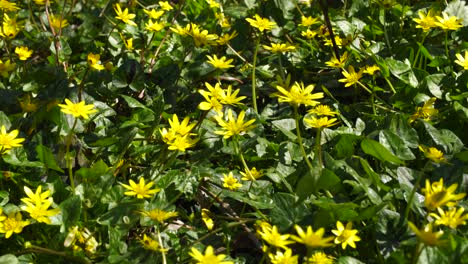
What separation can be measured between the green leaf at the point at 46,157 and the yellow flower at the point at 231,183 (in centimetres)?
38

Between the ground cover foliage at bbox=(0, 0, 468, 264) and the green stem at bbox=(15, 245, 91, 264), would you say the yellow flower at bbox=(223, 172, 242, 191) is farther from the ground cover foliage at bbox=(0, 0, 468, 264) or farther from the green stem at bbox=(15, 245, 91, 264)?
the green stem at bbox=(15, 245, 91, 264)

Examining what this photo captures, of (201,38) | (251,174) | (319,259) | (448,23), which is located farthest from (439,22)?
(319,259)

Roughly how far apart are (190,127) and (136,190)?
0.24m

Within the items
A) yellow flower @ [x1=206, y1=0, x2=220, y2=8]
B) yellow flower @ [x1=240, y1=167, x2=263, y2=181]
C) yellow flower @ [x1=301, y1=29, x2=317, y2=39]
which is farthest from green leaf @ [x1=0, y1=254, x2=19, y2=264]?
yellow flower @ [x1=206, y1=0, x2=220, y2=8]

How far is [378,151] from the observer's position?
5.78ft

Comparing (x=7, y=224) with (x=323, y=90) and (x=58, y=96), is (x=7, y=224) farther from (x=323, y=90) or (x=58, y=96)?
(x=323, y=90)

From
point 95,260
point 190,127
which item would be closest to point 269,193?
point 190,127

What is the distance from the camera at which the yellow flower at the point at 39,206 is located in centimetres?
159

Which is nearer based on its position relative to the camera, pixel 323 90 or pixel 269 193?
pixel 269 193

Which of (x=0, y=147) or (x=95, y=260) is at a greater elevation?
(x=0, y=147)

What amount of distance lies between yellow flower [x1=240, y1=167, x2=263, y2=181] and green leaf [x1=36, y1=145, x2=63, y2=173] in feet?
1.41

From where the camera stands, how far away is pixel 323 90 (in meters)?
2.30

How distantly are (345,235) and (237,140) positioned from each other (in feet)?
1.21

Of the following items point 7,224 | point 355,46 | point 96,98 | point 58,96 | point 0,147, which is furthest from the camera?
point 355,46
